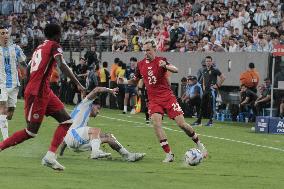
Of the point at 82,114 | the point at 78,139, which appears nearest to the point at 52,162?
the point at 78,139

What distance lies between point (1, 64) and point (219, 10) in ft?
63.3

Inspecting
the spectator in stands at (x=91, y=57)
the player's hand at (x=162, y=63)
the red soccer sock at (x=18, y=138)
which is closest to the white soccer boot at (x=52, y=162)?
the red soccer sock at (x=18, y=138)

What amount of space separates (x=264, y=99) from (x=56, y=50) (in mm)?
17332

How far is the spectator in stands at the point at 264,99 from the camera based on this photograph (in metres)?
30.1

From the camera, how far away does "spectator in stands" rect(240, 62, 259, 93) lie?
3108 cm

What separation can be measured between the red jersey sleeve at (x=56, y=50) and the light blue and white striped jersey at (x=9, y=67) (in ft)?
18.7

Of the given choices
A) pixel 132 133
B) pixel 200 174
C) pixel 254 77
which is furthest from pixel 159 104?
pixel 254 77

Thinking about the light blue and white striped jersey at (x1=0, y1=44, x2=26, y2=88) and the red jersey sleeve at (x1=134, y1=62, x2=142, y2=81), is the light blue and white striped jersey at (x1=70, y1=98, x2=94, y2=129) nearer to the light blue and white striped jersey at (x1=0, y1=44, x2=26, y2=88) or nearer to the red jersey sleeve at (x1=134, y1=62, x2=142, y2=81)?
the red jersey sleeve at (x1=134, y1=62, x2=142, y2=81)

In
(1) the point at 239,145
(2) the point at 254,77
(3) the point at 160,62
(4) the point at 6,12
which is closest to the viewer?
(3) the point at 160,62

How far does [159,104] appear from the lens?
16625 millimetres

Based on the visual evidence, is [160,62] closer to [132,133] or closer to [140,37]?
[132,133]

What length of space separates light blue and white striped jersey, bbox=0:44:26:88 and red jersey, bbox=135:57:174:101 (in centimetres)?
367

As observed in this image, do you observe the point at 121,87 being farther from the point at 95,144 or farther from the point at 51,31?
the point at 51,31

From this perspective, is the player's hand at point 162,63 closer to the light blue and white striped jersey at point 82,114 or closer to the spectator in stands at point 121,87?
the light blue and white striped jersey at point 82,114
